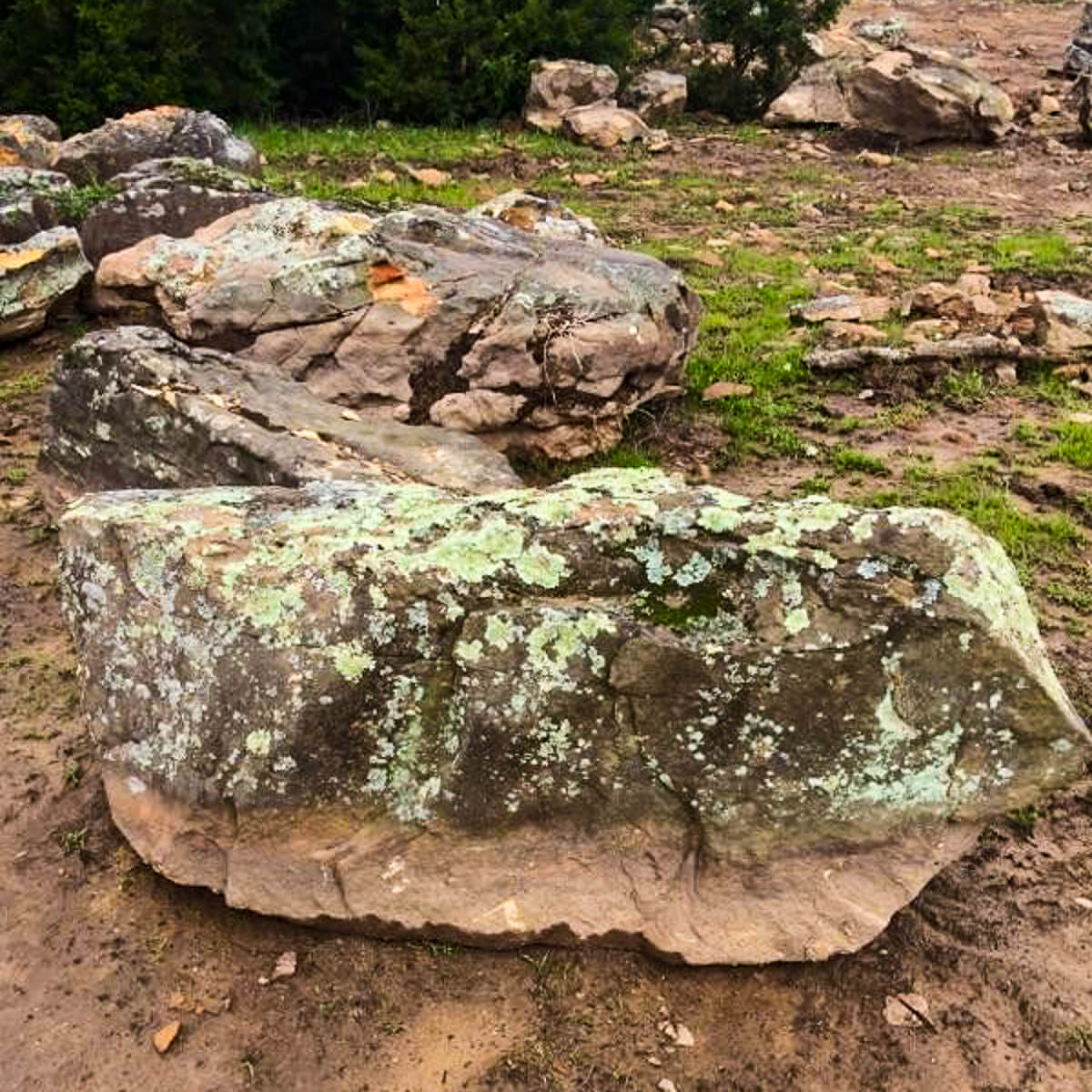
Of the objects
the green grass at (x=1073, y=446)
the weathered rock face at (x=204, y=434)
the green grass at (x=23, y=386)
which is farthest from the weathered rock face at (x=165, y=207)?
the green grass at (x=1073, y=446)

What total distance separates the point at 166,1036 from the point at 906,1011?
2430mm

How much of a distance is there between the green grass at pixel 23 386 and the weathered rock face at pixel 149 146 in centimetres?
496

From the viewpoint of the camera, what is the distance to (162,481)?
6.01 meters

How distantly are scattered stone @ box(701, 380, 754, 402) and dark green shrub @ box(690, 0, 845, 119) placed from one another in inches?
588

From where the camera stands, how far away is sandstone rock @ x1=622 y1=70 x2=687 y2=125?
68.0 feet

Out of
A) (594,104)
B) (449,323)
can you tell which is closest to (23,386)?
(449,323)

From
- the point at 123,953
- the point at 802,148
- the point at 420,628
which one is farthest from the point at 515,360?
the point at 802,148

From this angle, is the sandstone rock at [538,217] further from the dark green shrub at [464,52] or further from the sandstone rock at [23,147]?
the dark green shrub at [464,52]

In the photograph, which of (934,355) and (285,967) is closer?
(285,967)

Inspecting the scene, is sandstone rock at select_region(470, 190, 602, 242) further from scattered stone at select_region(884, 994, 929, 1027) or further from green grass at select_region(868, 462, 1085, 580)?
scattered stone at select_region(884, 994, 929, 1027)

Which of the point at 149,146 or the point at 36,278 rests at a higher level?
the point at 36,278

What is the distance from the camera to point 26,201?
10469mm

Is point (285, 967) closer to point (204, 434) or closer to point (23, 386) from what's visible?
point (204, 434)

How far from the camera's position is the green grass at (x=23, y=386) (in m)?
8.77
